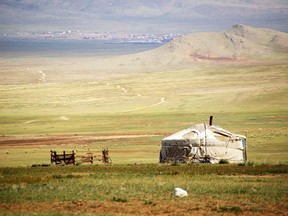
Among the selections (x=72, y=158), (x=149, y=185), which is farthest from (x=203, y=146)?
(x=149, y=185)

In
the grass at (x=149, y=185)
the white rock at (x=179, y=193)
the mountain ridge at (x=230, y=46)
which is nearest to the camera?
the grass at (x=149, y=185)

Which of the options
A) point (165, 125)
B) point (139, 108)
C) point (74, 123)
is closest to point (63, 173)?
point (165, 125)

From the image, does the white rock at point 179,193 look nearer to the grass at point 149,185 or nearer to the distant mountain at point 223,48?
the grass at point 149,185

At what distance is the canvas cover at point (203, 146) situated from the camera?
3428cm

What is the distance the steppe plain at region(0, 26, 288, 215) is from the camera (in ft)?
67.8

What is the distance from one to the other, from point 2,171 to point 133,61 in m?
112

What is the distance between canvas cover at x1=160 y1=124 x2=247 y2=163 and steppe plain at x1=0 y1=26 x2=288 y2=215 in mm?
1761

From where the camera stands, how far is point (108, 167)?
31250mm

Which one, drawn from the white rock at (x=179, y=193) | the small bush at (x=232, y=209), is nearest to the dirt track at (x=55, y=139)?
the white rock at (x=179, y=193)

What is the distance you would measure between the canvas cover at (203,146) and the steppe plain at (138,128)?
1.76m

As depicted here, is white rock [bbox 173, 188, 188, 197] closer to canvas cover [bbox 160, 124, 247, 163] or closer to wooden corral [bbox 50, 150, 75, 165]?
canvas cover [bbox 160, 124, 247, 163]

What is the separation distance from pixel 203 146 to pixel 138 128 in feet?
77.6

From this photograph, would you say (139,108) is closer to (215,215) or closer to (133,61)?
(215,215)

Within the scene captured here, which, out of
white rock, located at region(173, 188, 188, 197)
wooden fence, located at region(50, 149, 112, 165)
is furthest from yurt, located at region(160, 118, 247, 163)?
white rock, located at region(173, 188, 188, 197)
